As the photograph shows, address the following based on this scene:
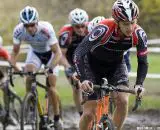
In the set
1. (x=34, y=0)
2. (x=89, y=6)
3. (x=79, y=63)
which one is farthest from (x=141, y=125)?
(x=34, y=0)

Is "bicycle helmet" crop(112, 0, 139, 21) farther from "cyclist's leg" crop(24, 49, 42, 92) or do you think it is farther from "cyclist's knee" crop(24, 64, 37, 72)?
"cyclist's knee" crop(24, 64, 37, 72)

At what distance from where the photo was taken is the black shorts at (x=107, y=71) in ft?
26.5

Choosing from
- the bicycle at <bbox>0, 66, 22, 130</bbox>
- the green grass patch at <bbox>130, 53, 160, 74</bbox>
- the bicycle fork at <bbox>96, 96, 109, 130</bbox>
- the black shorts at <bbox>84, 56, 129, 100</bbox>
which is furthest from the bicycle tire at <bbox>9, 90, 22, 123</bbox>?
the green grass patch at <bbox>130, 53, 160, 74</bbox>

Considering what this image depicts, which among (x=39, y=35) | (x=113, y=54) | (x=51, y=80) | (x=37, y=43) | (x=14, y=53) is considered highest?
(x=39, y=35)

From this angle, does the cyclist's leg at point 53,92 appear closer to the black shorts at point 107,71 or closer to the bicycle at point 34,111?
the bicycle at point 34,111

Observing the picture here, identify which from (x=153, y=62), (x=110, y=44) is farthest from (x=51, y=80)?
(x=153, y=62)

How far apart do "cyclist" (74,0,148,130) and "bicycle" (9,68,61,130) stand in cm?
183

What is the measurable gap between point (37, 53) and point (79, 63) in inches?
131

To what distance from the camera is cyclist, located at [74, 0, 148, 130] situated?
24.0ft

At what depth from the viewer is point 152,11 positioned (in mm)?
16531

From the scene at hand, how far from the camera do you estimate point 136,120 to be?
1191 centimetres

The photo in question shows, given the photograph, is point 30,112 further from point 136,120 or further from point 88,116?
point 136,120

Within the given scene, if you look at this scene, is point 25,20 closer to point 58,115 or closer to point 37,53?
point 37,53

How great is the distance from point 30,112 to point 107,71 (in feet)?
7.08
